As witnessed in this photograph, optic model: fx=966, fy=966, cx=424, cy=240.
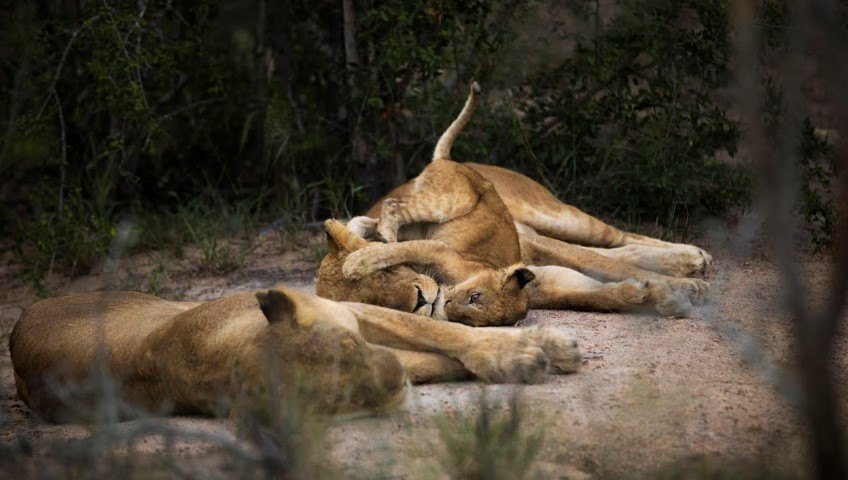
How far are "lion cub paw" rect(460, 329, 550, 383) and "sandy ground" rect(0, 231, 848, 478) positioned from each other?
6 cm

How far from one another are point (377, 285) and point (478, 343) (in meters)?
0.66

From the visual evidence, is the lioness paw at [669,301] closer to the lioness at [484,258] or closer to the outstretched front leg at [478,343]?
the lioness at [484,258]

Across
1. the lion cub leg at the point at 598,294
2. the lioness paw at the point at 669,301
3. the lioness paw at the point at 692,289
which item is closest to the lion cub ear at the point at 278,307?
the lion cub leg at the point at 598,294

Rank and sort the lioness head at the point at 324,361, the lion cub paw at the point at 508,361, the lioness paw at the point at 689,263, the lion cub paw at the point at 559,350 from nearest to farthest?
the lioness head at the point at 324,361, the lion cub paw at the point at 508,361, the lion cub paw at the point at 559,350, the lioness paw at the point at 689,263

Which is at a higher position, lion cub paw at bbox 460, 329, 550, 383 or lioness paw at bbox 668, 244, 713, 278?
lion cub paw at bbox 460, 329, 550, 383

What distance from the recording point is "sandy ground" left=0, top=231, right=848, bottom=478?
8.43 ft

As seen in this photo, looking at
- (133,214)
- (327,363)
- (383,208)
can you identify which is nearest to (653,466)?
(327,363)

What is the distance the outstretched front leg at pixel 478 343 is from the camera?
3240 millimetres

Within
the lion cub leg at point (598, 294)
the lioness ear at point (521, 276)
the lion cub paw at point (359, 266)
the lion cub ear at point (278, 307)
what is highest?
→ the lion cub ear at point (278, 307)

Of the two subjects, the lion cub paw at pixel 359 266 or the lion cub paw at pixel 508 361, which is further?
the lion cub paw at pixel 359 266

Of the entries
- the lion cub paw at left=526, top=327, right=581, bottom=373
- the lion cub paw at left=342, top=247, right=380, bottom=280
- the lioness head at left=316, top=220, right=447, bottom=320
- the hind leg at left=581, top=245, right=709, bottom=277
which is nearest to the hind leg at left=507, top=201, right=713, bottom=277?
the hind leg at left=581, top=245, right=709, bottom=277

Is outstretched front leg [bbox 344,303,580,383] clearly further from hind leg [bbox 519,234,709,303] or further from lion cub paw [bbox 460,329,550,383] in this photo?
hind leg [bbox 519,234,709,303]

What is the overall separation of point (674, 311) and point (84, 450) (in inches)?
103

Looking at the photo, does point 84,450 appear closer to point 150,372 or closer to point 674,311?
point 150,372
